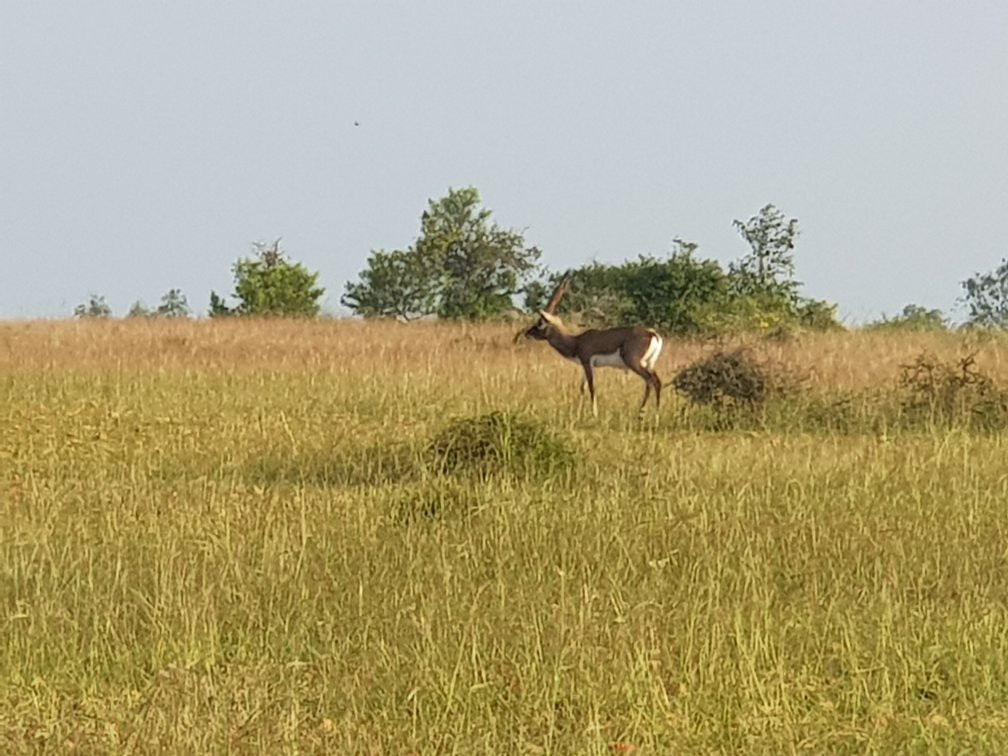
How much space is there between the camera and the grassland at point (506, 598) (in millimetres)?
3752

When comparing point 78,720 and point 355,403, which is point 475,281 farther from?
point 78,720

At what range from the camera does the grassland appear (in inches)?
148

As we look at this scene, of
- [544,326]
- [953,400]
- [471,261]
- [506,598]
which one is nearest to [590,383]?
[544,326]

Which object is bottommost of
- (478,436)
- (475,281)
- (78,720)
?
(78,720)

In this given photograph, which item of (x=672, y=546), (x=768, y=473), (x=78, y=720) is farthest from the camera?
(x=768, y=473)

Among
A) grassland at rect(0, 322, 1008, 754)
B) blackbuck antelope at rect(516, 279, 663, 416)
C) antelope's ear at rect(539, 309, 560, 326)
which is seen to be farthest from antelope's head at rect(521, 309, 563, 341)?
grassland at rect(0, 322, 1008, 754)

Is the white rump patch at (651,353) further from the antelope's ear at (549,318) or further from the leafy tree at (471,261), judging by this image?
the leafy tree at (471,261)

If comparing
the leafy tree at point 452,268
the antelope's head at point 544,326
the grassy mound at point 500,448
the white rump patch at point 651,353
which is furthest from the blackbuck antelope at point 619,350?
the leafy tree at point 452,268

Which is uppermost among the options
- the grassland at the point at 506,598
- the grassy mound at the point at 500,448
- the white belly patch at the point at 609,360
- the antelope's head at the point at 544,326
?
the antelope's head at the point at 544,326

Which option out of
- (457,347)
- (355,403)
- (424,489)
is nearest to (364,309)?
(457,347)

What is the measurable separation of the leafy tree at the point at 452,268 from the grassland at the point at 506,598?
928 inches

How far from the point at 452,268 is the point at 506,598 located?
29682 millimetres

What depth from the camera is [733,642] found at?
4398mm

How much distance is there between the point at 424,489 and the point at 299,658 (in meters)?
2.49
